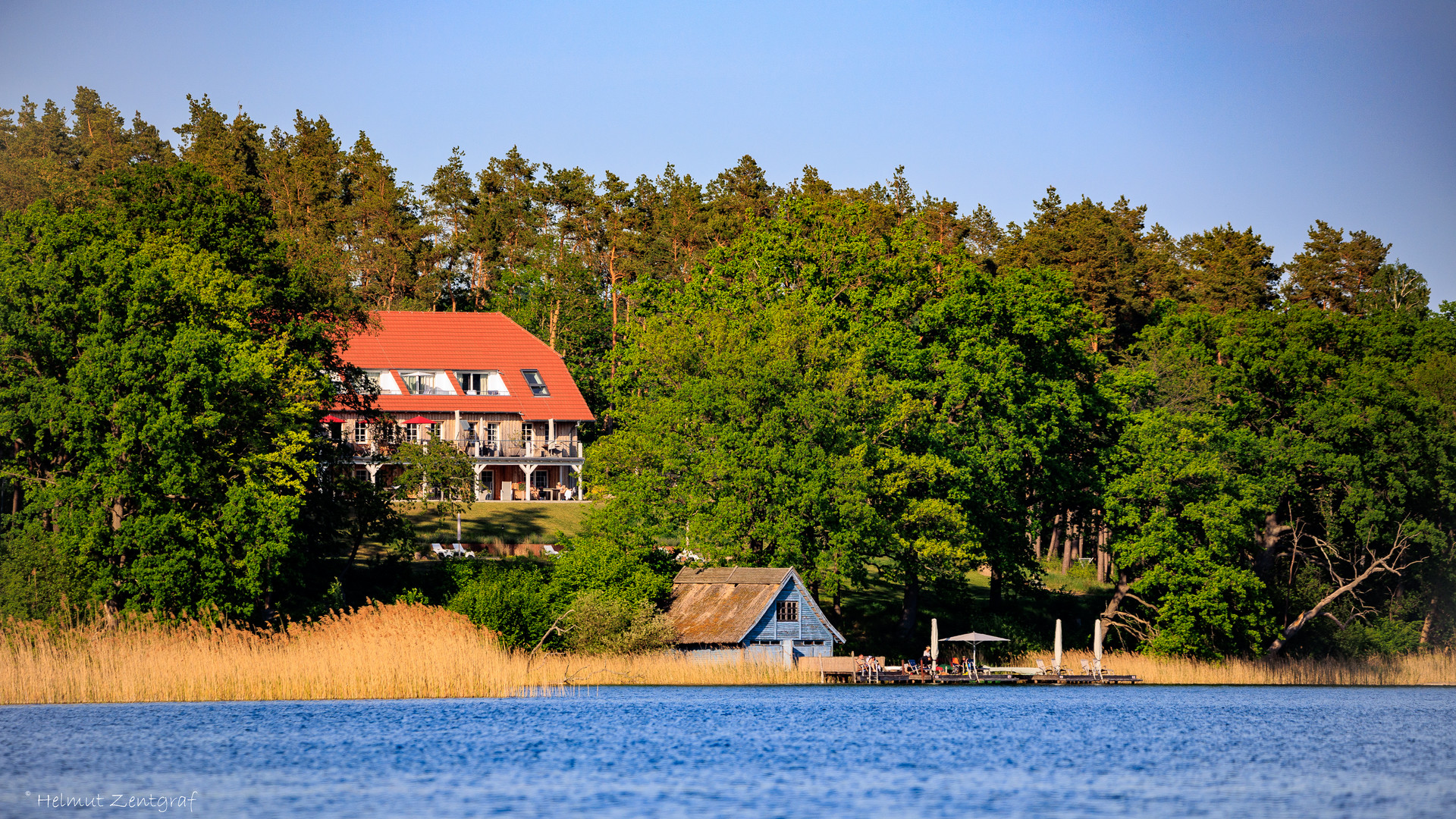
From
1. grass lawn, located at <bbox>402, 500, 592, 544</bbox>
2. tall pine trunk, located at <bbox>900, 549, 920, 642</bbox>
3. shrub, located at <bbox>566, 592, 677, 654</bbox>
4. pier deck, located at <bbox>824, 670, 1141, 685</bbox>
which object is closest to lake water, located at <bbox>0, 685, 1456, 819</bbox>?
shrub, located at <bbox>566, 592, 677, 654</bbox>

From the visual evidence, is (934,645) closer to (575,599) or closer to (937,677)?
(937,677)

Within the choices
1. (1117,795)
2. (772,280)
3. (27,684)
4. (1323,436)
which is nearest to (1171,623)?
(1323,436)

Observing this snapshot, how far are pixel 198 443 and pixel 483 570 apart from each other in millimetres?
12261

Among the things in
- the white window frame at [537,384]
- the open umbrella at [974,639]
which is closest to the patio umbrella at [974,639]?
the open umbrella at [974,639]

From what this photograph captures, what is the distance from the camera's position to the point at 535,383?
311 feet

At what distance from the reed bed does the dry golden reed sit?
2648 centimetres

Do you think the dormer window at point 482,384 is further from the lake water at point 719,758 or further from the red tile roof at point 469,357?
the lake water at point 719,758

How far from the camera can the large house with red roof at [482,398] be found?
89.2 metres

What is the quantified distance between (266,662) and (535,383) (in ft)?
184

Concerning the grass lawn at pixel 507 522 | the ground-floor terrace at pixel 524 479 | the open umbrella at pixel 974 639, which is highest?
the ground-floor terrace at pixel 524 479

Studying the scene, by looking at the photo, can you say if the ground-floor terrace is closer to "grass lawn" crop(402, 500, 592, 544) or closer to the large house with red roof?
the large house with red roof

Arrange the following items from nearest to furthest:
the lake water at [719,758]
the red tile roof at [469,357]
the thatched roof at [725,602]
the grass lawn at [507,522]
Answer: the lake water at [719,758] < the thatched roof at [725,602] < the grass lawn at [507,522] < the red tile roof at [469,357]

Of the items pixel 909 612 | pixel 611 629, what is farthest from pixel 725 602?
pixel 909 612

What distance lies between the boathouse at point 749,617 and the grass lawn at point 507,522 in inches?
533
